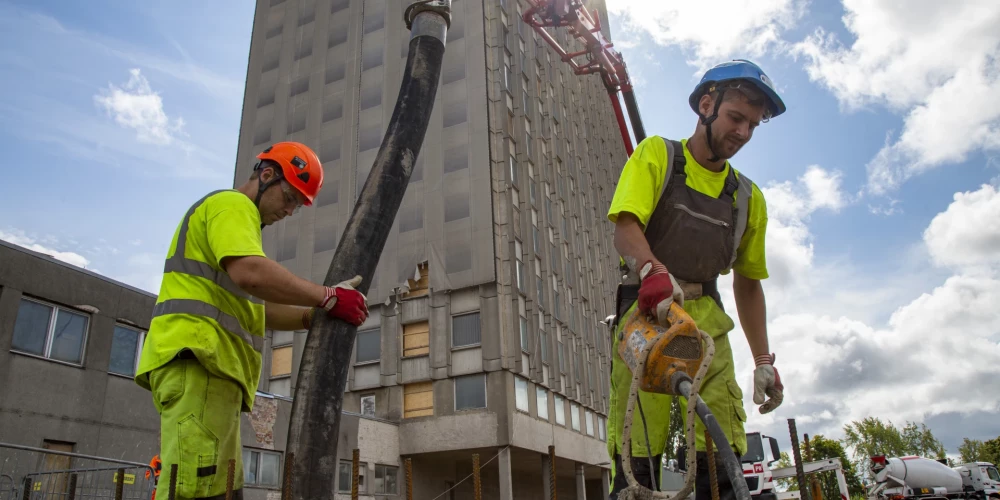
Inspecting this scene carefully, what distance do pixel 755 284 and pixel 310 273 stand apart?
94.5 ft

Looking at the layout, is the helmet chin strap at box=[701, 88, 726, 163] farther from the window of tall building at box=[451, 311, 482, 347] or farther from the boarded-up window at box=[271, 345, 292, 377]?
the boarded-up window at box=[271, 345, 292, 377]

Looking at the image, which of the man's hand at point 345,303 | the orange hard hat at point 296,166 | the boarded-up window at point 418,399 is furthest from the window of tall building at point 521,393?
the orange hard hat at point 296,166

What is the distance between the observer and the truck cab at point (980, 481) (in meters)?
19.2

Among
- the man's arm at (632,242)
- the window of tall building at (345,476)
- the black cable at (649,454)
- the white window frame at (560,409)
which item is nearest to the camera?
the black cable at (649,454)

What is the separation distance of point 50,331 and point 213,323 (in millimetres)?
15123

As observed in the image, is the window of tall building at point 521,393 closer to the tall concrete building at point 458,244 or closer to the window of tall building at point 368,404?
the tall concrete building at point 458,244

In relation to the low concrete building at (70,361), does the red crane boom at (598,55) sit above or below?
above

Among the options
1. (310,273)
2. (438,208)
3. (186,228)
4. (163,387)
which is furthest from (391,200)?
(310,273)

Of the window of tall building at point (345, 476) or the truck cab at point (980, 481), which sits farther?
the window of tall building at point (345, 476)

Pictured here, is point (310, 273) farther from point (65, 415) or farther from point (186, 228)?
point (186, 228)

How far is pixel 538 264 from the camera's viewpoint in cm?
3231

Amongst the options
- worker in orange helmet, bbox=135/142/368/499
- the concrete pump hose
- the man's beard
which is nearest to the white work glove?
the concrete pump hose

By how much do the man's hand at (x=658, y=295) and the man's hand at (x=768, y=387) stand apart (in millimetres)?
1091

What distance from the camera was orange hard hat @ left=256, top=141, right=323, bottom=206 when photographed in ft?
12.1
